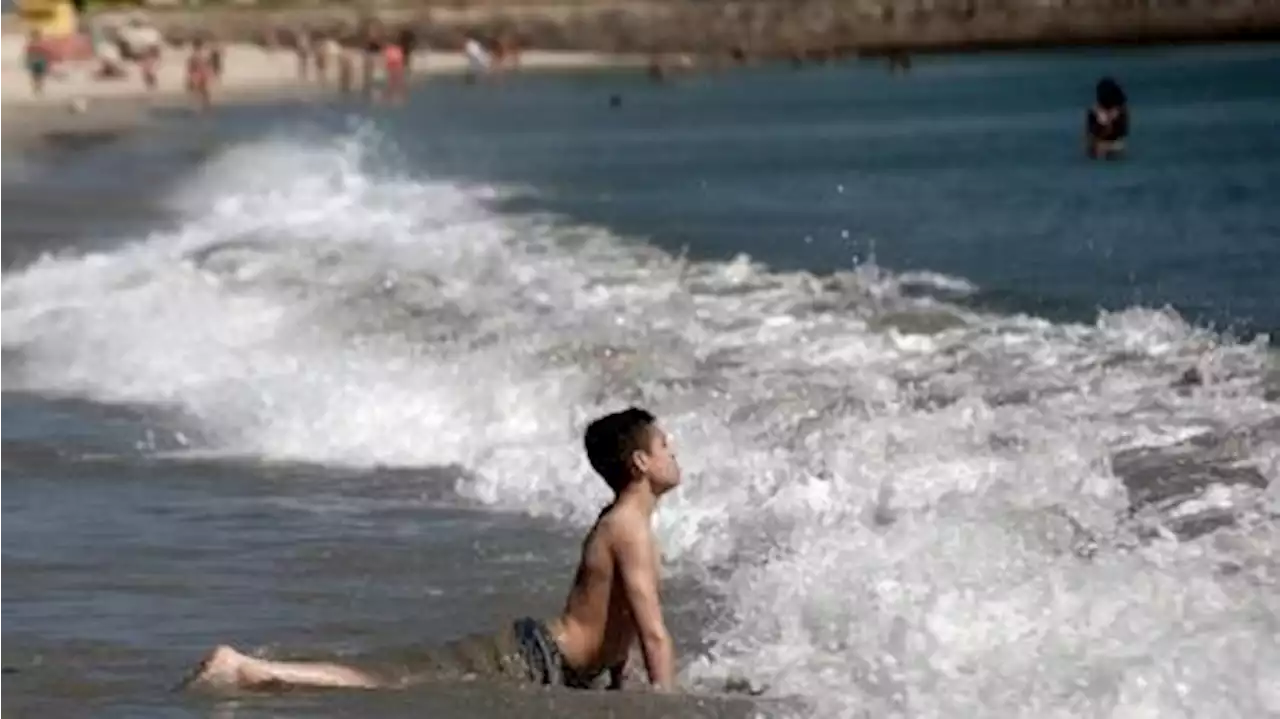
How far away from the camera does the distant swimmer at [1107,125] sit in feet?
126

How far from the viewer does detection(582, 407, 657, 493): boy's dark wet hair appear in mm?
9656

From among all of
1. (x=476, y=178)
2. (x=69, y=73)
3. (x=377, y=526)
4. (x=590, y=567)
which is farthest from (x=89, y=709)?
(x=69, y=73)

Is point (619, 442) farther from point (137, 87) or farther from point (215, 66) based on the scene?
point (215, 66)

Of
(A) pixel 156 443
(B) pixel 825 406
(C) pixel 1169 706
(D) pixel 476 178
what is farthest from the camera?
(D) pixel 476 178

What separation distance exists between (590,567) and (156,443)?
7559 mm

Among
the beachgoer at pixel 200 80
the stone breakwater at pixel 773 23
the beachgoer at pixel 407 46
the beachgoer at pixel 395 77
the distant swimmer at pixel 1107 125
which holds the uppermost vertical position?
the distant swimmer at pixel 1107 125

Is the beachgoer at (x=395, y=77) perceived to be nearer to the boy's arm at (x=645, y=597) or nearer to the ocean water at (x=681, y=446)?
the ocean water at (x=681, y=446)

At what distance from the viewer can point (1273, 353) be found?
17297mm

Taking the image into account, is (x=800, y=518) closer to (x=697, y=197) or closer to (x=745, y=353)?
(x=745, y=353)

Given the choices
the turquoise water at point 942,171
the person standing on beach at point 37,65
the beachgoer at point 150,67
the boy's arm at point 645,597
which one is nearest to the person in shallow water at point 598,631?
the boy's arm at point 645,597

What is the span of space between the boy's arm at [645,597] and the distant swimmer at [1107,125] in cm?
2818

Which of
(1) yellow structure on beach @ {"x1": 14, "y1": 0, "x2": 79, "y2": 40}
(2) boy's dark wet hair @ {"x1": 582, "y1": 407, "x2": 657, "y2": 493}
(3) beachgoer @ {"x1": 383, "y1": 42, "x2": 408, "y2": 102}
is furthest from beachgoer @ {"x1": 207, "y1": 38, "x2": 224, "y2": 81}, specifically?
(2) boy's dark wet hair @ {"x1": 582, "y1": 407, "x2": 657, "y2": 493}

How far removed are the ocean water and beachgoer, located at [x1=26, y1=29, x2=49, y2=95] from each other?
38120 millimetres

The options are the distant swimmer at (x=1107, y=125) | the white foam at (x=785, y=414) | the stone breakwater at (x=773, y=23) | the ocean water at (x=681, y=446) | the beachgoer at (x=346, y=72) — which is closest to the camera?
the white foam at (x=785, y=414)
